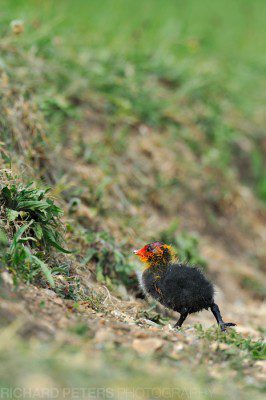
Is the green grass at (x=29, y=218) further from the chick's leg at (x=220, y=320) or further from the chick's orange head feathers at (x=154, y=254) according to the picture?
the chick's leg at (x=220, y=320)

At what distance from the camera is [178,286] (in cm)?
500

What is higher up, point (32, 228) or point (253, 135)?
point (253, 135)

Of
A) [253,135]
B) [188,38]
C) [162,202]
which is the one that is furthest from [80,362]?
[188,38]

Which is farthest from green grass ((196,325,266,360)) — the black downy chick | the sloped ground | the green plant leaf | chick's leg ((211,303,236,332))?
the green plant leaf

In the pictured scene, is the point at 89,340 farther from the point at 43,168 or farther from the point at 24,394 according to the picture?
the point at 43,168

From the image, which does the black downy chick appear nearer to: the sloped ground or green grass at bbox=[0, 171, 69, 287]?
the sloped ground

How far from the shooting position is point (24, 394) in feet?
9.25

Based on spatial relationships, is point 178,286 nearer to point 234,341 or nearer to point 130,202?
point 234,341

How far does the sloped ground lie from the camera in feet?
11.0

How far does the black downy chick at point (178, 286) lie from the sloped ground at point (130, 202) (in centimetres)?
19

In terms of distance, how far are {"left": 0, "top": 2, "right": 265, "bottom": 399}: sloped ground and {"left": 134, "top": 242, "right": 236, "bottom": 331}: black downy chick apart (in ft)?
0.63

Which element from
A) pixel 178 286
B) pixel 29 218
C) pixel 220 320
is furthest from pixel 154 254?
pixel 29 218

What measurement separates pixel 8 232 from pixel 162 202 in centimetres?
367

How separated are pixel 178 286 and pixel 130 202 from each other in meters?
2.54
